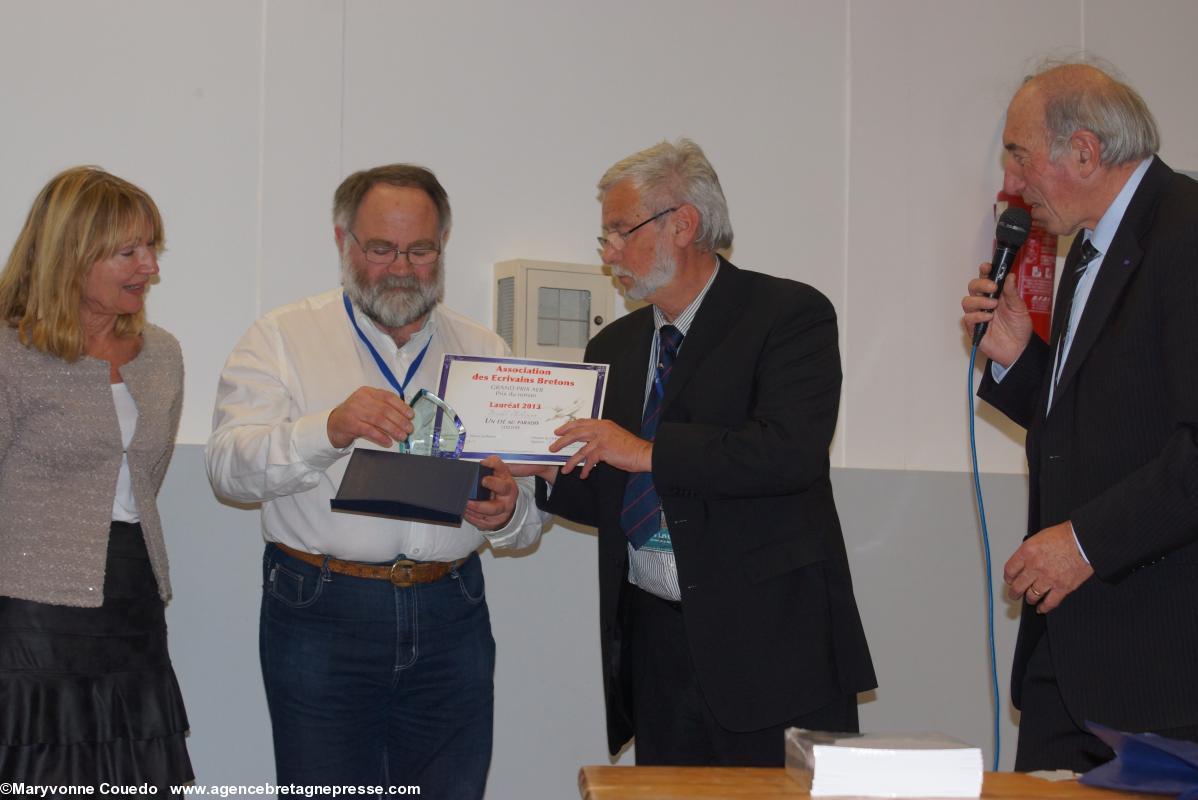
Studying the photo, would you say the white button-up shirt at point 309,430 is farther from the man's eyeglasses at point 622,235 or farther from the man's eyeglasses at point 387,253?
the man's eyeglasses at point 622,235

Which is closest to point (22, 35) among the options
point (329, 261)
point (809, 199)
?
point (329, 261)

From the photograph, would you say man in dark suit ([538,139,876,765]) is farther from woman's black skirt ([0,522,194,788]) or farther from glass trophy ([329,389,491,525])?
woman's black skirt ([0,522,194,788])

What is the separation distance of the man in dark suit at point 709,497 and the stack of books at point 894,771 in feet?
3.43

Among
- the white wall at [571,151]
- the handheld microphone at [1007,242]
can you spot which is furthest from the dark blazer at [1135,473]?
the white wall at [571,151]

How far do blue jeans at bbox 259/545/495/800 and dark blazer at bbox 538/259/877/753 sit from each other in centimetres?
38

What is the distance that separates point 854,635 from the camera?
2705mm

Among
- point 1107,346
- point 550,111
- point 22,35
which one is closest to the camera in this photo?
point 1107,346

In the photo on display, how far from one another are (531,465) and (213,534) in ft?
4.06

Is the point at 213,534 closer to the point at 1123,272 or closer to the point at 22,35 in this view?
the point at 22,35

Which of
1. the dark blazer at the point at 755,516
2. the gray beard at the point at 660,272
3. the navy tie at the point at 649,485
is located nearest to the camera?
the dark blazer at the point at 755,516

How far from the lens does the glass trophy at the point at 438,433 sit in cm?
277

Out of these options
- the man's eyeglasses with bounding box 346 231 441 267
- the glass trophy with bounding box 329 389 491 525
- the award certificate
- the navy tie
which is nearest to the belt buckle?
the glass trophy with bounding box 329 389 491 525

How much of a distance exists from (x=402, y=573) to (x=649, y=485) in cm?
65

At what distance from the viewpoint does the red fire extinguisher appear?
4680 mm
